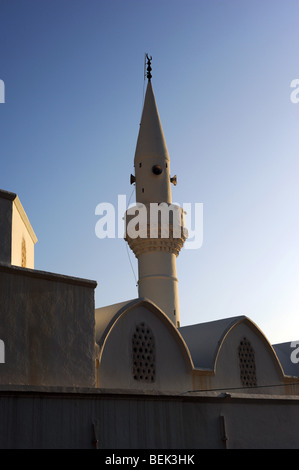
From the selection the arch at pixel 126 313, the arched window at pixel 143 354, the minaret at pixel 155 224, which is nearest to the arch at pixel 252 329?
the arch at pixel 126 313

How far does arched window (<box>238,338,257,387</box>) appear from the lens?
19109 millimetres

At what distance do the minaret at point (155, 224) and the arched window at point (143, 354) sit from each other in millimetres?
5590

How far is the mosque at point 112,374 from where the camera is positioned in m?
9.45

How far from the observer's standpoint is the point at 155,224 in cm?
2312

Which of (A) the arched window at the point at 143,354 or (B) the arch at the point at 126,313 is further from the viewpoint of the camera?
(A) the arched window at the point at 143,354

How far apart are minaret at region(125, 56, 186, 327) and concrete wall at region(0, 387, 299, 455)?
32.5 ft

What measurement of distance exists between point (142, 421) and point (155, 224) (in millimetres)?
13259

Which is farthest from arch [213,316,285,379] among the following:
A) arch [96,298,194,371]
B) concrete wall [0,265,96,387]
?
concrete wall [0,265,96,387]

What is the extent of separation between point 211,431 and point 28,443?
13.9 ft

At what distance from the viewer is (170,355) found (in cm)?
1697

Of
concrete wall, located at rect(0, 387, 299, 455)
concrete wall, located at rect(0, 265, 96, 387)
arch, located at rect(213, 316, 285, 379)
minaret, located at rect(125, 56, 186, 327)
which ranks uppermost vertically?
minaret, located at rect(125, 56, 186, 327)

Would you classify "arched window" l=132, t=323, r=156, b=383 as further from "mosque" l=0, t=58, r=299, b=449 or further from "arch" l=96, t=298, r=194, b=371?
"arch" l=96, t=298, r=194, b=371

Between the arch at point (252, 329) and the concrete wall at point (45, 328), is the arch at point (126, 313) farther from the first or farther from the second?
the concrete wall at point (45, 328)
